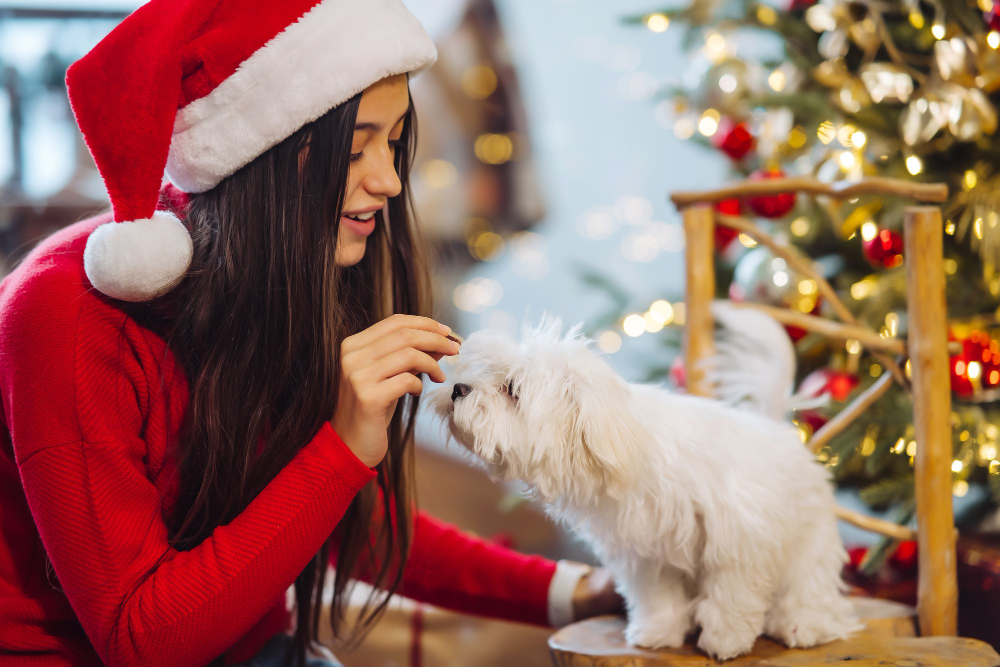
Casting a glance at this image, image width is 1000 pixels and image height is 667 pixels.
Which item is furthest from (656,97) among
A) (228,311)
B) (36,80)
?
(36,80)

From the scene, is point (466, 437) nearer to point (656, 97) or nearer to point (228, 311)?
point (228, 311)

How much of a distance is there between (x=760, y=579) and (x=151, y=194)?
77cm

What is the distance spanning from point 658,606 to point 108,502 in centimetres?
62

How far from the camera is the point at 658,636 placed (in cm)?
88

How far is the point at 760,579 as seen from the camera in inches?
32.6

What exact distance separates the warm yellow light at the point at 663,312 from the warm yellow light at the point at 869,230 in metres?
0.43

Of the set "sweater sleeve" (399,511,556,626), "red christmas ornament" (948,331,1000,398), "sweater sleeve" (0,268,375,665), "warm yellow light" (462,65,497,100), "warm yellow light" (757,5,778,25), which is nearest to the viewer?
"sweater sleeve" (0,268,375,665)

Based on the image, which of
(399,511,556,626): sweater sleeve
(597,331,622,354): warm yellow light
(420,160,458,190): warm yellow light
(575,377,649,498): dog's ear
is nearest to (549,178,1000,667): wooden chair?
(399,511,556,626): sweater sleeve

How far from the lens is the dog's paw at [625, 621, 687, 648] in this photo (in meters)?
0.88

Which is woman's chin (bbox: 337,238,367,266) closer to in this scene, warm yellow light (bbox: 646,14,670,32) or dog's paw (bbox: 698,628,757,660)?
dog's paw (bbox: 698,628,757,660)

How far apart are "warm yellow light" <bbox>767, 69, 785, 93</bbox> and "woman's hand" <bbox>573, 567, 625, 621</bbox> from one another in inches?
41.5

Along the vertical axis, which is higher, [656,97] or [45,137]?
[45,137]

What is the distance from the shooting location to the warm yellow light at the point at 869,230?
1326 mm

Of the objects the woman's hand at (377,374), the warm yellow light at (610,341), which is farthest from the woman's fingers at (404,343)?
the warm yellow light at (610,341)
